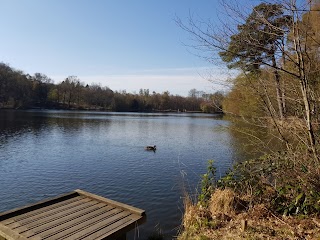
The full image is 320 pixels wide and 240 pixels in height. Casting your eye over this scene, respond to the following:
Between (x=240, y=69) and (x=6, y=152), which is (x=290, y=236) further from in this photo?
(x=6, y=152)

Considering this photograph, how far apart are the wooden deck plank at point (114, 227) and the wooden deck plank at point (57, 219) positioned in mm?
907

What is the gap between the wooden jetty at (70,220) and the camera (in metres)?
5.47

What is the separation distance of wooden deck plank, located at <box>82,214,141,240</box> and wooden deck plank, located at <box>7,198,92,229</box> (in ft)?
4.27

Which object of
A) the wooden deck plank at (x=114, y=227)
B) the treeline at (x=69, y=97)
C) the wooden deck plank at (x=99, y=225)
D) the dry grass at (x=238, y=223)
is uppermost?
the treeline at (x=69, y=97)

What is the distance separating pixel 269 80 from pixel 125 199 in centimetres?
805

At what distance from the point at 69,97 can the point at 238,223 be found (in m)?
101

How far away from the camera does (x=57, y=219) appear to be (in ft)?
20.2

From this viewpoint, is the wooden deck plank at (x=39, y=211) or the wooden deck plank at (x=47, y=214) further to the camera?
the wooden deck plank at (x=39, y=211)

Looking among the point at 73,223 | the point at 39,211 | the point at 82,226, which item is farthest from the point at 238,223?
the point at 39,211

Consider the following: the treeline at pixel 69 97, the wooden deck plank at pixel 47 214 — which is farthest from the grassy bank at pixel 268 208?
the treeline at pixel 69 97

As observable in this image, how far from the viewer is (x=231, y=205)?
265 inches

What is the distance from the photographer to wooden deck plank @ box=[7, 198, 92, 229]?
5.87 metres

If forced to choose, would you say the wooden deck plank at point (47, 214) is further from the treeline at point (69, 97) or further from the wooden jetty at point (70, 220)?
the treeline at point (69, 97)

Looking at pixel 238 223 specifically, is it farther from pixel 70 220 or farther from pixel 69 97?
pixel 69 97
